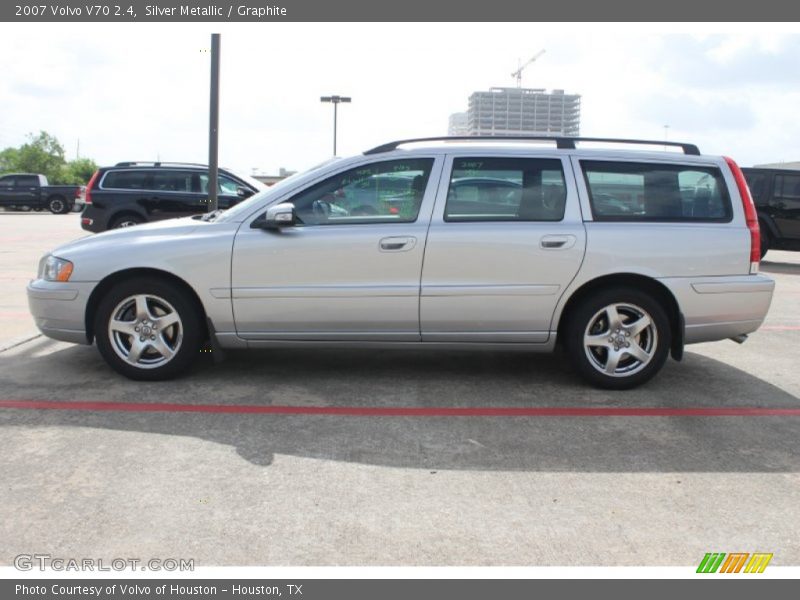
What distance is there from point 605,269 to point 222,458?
108 inches

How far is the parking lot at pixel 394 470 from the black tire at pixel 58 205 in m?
31.5

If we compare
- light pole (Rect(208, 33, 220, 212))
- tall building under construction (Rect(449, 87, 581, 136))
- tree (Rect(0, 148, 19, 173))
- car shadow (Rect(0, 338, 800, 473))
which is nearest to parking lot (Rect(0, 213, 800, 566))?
car shadow (Rect(0, 338, 800, 473))

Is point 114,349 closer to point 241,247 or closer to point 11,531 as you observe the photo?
point 241,247

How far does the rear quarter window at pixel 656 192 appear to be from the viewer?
527 centimetres

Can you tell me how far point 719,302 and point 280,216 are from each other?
118 inches

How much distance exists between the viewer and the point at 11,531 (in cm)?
312

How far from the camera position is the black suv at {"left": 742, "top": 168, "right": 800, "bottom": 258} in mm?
14633

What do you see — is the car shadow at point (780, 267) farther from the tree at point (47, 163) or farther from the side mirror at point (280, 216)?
the tree at point (47, 163)

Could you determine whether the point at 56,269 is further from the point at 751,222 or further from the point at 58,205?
the point at 58,205

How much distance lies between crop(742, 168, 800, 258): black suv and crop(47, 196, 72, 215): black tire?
96.5 feet

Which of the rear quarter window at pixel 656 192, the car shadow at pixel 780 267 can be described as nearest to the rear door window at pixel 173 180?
the rear quarter window at pixel 656 192

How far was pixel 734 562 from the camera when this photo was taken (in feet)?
9.84

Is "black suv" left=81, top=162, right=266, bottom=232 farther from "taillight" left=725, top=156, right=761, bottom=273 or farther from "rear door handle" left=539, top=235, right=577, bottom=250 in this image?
"taillight" left=725, top=156, right=761, bottom=273
